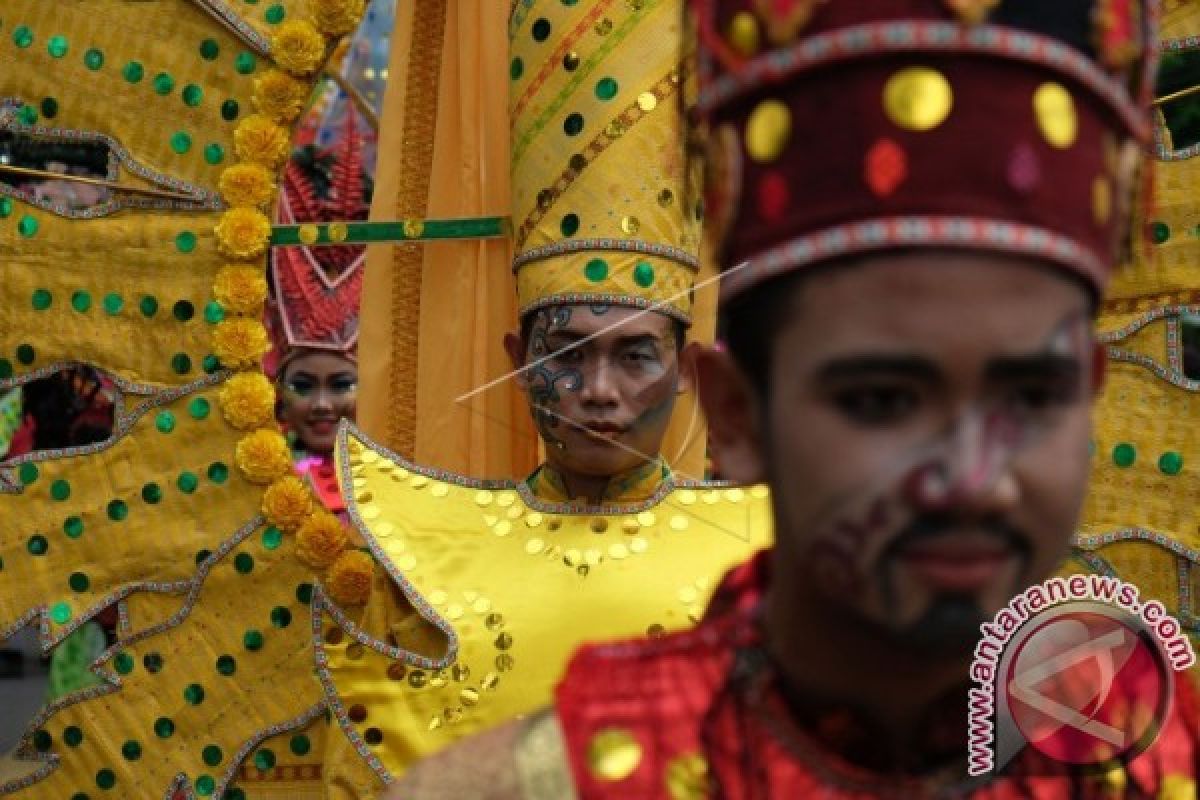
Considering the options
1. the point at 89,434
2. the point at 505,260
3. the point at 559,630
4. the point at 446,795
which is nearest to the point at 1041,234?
the point at 446,795

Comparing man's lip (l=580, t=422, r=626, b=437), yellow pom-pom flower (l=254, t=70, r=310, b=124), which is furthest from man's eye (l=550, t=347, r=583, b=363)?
yellow pom-pom flower (l=254, t=70, r=310, b=124)

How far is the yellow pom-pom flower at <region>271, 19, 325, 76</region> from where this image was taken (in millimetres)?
3607

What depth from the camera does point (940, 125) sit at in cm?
119

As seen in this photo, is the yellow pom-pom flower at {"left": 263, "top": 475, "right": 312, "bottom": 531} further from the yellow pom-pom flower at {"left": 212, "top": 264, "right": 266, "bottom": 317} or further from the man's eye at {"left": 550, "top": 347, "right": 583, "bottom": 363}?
the man's eye at {"left": 550, "top": 347, "right": 583, "bottom": 363}

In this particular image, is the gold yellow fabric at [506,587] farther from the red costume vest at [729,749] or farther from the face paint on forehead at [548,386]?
the red costume vest at [729,749]

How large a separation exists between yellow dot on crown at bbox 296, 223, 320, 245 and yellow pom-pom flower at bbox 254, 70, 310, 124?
0.23 m

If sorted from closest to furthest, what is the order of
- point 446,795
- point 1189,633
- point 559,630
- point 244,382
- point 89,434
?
1. point 446,795
2. point 559,630
3. point 1189,633
4. point 244,382
5. point 89,434

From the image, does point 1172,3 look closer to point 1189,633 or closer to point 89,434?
point 1189,633

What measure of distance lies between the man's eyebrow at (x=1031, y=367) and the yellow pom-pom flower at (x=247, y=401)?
2.62 metres

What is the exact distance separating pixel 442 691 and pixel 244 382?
92cm

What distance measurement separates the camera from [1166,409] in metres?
3.37

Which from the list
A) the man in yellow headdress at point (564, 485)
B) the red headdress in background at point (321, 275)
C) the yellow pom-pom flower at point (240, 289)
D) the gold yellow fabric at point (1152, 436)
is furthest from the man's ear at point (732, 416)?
the red headdress in background at point (321, 275)

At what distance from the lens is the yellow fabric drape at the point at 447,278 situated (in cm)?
379

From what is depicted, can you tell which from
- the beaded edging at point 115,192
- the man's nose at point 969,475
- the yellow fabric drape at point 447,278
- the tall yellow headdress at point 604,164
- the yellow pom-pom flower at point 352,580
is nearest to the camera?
the man's nose at point 969,475
